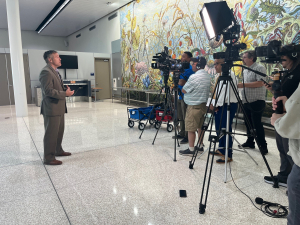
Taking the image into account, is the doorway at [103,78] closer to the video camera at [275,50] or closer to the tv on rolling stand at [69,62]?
the tv on rolling stand at [69,62]

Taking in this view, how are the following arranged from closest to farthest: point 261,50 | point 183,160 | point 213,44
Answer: point 261,50
point 183,160
point 213,44

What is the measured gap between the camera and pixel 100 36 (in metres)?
12.2

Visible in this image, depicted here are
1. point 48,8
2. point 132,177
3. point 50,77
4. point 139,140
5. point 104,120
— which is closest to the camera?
point 132,177

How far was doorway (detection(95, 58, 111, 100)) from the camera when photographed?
38.6 ft

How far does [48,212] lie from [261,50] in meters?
2.31

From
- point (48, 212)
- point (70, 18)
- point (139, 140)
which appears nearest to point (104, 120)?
point (139, 140)

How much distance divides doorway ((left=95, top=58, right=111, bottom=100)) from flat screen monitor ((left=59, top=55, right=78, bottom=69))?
42.4 inches

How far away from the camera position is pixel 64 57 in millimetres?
10750

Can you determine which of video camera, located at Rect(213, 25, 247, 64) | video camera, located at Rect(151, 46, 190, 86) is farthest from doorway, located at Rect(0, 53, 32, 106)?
video camera, located at Rect(213, 25, 247, 64)

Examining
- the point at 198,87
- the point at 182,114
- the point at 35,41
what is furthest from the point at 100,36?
the point at 198,87

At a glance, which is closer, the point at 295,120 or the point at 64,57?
the point at 295,120

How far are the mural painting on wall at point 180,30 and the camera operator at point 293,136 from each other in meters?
3.80

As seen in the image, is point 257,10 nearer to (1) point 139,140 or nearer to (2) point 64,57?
(1) point 139,140

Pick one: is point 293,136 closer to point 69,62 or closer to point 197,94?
point 197,94
